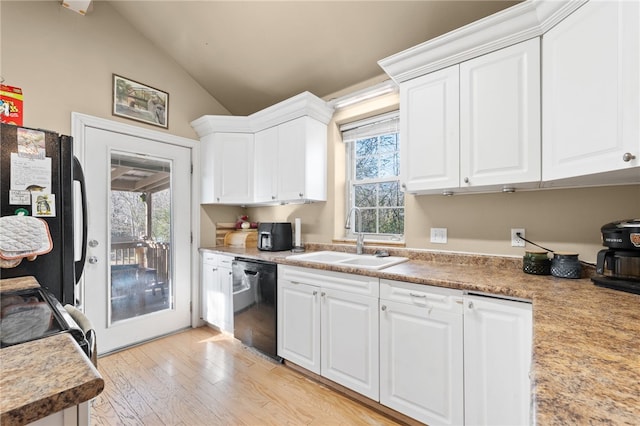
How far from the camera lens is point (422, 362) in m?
1.53

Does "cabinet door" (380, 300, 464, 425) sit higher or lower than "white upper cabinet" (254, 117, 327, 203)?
lower

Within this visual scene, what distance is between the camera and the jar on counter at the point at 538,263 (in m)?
1.56

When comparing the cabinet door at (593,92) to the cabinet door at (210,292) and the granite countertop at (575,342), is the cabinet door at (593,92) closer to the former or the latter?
the granite countertop at (575,342)

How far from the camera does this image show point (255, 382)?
2.06m

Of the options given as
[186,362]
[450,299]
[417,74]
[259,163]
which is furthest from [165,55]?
[450,299]

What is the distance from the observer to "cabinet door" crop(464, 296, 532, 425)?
4.12 feet

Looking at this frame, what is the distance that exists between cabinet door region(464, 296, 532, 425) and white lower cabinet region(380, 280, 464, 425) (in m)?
0.05

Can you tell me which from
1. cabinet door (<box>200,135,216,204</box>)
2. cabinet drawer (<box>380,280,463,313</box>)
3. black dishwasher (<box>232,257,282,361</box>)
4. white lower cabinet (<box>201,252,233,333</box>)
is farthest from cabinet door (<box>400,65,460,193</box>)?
cabinet door (<box>200,135,216,204</box>)

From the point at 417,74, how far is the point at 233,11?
1.67 meters

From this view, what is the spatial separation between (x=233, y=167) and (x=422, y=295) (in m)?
2.38

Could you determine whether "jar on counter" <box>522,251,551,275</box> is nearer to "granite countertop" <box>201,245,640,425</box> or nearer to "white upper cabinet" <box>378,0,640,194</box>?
"granite countertop" <box>201,245,640,425</box>

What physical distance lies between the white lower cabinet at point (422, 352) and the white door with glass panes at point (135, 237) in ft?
7.69

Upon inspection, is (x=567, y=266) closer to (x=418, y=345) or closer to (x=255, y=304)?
(x=418, y=345)

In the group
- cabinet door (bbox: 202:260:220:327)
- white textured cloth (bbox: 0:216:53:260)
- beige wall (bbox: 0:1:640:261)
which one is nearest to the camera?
white textured cloth (bbox: 0:216:53:260)
